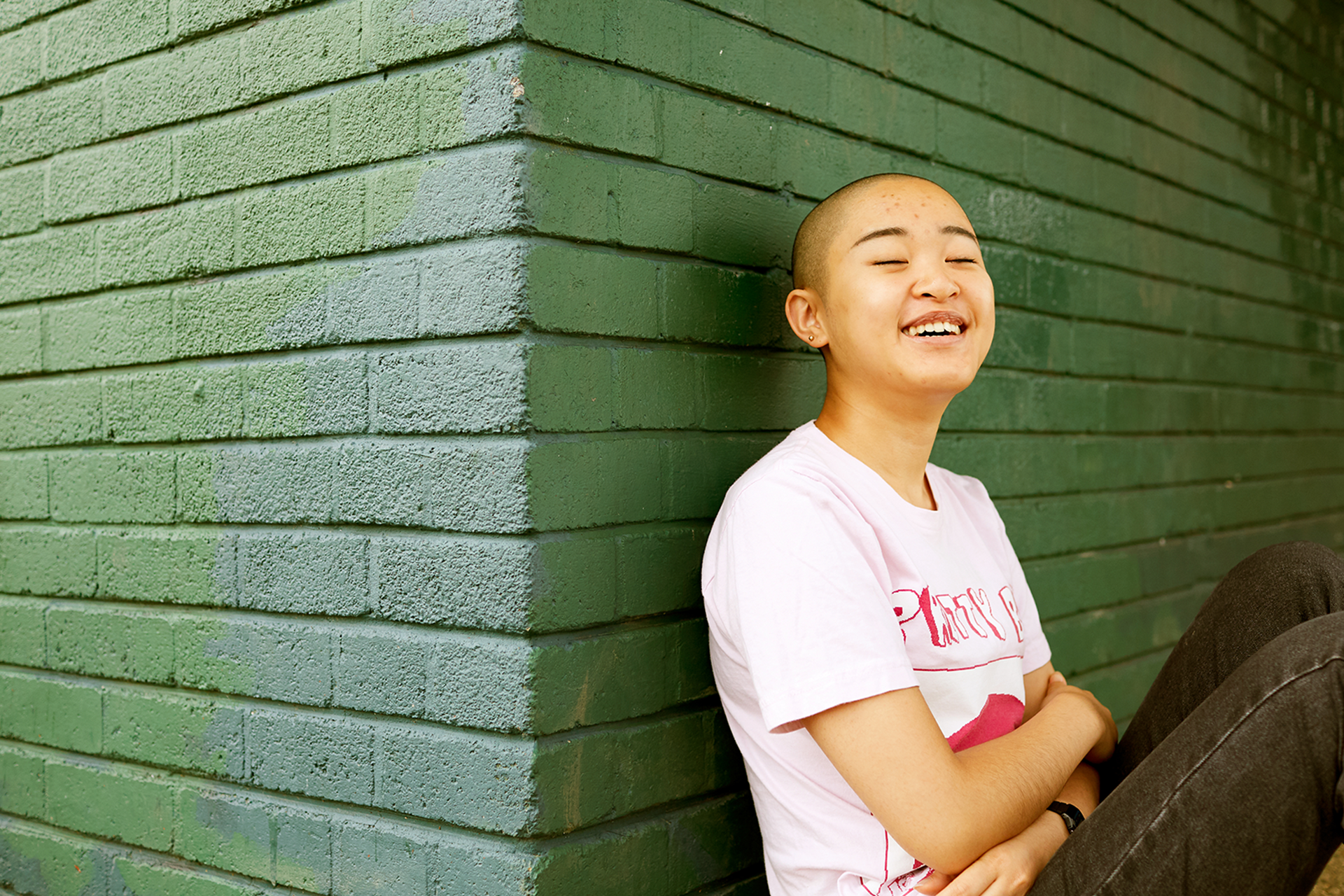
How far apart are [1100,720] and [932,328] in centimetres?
83

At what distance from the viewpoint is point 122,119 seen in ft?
7.93

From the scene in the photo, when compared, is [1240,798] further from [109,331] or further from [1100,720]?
[109,331]

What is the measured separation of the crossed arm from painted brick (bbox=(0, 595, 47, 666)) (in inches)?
77.2

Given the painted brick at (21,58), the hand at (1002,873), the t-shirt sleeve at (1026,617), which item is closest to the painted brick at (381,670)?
the hand at (1002,873)

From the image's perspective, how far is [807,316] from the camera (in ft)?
7.20

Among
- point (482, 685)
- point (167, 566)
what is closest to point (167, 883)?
point (167, 566)

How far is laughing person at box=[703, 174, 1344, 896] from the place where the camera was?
5.29 feet

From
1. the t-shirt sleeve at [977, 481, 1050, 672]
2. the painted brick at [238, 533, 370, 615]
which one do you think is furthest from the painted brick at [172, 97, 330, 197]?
the t-shirt sleeve at [977, 481, 1050, 672]

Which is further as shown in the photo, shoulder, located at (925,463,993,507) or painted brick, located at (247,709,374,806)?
shoulder, located at (925,463,993,507)

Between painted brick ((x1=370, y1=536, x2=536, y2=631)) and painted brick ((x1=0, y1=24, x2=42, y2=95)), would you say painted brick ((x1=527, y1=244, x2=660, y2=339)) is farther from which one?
painted brick ((x1=0, y1=24, x2=42, y2=95))

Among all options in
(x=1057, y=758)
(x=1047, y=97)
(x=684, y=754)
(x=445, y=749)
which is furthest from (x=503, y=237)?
(x=1047, y=97)

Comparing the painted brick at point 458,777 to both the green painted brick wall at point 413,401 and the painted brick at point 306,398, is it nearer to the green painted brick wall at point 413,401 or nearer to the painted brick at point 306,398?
the green painted brick wall at point 413,401

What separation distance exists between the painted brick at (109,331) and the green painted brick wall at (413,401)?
0.04ft

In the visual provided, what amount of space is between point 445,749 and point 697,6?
4.85ft
